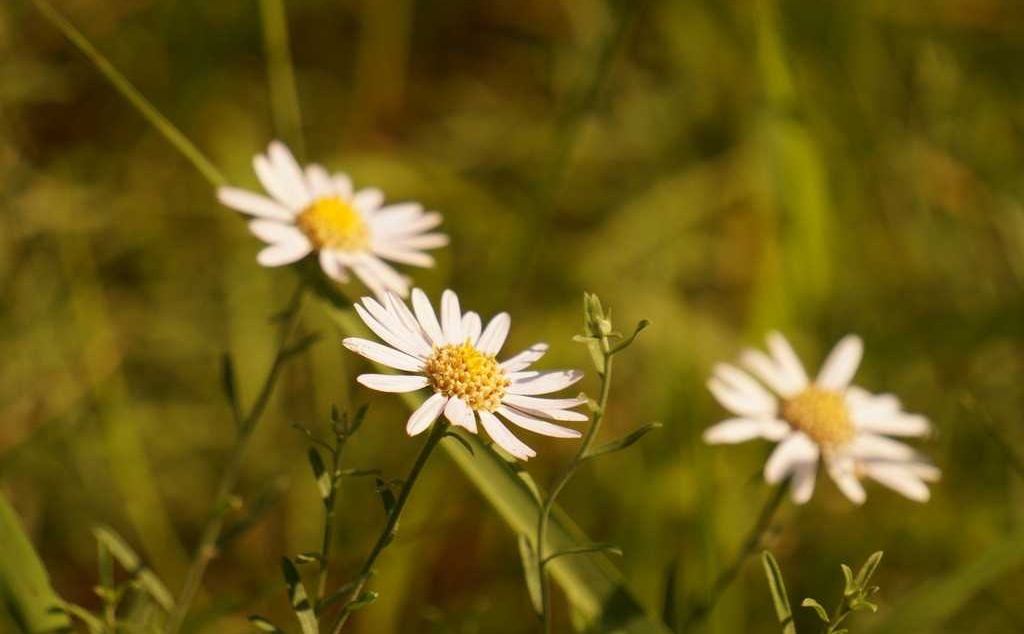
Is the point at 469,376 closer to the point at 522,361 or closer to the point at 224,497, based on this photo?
the point at 522,361

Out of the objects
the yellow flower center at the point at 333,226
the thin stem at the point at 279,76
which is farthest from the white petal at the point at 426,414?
the thin stem at the point at 279,76

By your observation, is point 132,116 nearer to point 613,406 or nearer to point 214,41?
point 214,41

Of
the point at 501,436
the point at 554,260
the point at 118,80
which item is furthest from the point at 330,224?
the point at 554,260

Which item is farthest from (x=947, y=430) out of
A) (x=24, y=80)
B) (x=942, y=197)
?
(x=24, y=80)

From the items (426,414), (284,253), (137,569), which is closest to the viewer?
(426,414)

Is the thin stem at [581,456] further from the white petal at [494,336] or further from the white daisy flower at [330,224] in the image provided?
the white daisy flower at [330,224]

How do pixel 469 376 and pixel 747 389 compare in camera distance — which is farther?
pixel 747 389
